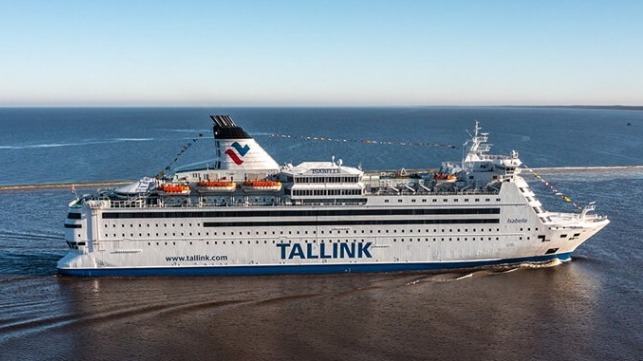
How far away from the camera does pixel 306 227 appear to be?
992 inches

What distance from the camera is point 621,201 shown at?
41.2 m

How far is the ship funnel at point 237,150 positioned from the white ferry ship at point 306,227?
1974 millimetres

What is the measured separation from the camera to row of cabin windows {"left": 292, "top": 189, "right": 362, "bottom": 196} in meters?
25.5


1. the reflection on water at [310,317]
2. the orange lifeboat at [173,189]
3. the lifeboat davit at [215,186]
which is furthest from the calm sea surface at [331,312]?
the lifeboat davit at [215,186]

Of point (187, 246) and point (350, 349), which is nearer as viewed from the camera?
point (350, 349)

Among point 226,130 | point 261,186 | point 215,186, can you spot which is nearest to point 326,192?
point 261,186

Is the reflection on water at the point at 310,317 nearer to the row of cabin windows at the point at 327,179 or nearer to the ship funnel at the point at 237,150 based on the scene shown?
the row of cabin windows at the point at 327,179

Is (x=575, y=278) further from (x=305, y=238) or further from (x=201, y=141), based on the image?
(x=201, y=141)

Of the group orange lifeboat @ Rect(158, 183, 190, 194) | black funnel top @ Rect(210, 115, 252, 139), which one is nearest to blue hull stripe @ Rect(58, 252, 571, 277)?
orange lifeboat @ Rect(158, 183, 190, 194)

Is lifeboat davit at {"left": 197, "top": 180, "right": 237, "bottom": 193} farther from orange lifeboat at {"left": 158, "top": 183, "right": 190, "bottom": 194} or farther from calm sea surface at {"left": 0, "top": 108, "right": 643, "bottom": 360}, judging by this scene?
calm sea surface at {"left": 0, "top": 108, "right": 643, "bottom": 360}

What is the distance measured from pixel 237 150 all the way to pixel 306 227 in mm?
6401

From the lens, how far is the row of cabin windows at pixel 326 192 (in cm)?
2545

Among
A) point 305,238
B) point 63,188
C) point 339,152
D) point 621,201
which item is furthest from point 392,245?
point 339,152

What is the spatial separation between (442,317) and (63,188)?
40.4m
